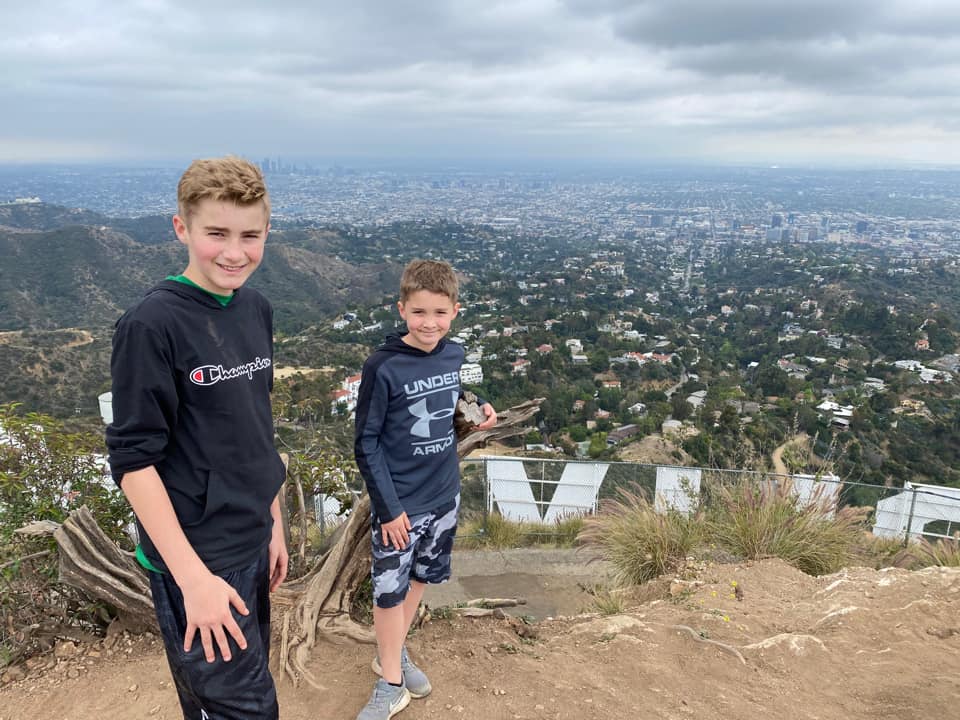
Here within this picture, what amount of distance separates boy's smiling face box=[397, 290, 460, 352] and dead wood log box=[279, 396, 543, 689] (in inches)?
21.5

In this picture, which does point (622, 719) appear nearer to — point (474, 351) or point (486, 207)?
point (474, 351)

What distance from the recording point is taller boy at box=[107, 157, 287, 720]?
122cm

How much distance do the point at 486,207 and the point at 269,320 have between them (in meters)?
142

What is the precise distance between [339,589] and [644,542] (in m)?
2.11

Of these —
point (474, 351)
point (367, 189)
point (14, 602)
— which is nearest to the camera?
point (14, 602)

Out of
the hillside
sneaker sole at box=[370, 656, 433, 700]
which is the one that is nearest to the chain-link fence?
sneaker sole at box=[370, 656, 433, 700]

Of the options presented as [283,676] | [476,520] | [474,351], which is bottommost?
[474,351]

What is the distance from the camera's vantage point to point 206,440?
1353 millimetres

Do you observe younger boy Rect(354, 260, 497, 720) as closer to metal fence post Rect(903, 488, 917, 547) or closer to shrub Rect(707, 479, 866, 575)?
shrub Rect(707, 479, 866, 575)

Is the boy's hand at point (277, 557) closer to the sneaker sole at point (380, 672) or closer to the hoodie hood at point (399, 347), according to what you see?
the hoodie hood at point (399, 347)

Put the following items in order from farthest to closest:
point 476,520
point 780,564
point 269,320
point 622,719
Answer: point 476,520
point 780,564
point 622,719
point 269,320

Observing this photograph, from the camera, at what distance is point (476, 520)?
5875 mm

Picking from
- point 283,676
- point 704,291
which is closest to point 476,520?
point 283,676

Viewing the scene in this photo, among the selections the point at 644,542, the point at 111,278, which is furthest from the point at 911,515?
the point at 111,278
